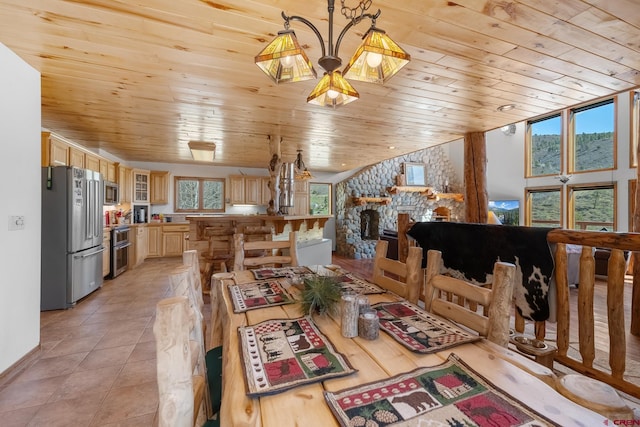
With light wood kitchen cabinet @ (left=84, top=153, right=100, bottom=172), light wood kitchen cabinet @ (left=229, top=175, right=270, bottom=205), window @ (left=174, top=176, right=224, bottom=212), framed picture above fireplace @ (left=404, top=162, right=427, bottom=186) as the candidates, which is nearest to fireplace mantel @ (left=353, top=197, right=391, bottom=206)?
framed picture above fireplace @ (left=404, top=162, right=427, bottom=186)

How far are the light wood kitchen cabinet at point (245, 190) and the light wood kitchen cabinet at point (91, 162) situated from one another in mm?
2879

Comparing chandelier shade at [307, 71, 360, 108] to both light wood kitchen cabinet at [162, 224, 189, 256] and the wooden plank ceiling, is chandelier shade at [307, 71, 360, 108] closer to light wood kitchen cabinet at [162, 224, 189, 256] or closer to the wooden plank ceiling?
the wooden plank ceiling

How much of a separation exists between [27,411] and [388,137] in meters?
4.39

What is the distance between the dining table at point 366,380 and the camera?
2.06ft

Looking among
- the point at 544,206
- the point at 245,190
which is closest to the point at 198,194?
the point at 245,190

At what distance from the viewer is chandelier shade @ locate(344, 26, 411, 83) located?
1211mm

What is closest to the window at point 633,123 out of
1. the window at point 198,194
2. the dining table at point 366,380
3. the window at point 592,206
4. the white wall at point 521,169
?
the white wall at point 521,169

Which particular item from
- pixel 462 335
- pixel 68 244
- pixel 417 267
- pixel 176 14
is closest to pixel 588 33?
pixel 417 267

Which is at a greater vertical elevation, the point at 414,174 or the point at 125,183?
the point at 414,174

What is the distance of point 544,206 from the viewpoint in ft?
26.0

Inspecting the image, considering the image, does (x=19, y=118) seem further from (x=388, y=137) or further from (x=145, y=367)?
(x=388, y=137)

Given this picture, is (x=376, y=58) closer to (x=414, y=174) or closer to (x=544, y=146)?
(x=414, y=174)

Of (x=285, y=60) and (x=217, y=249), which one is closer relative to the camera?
(x=285, y=60)

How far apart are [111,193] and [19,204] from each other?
3.00 meters
